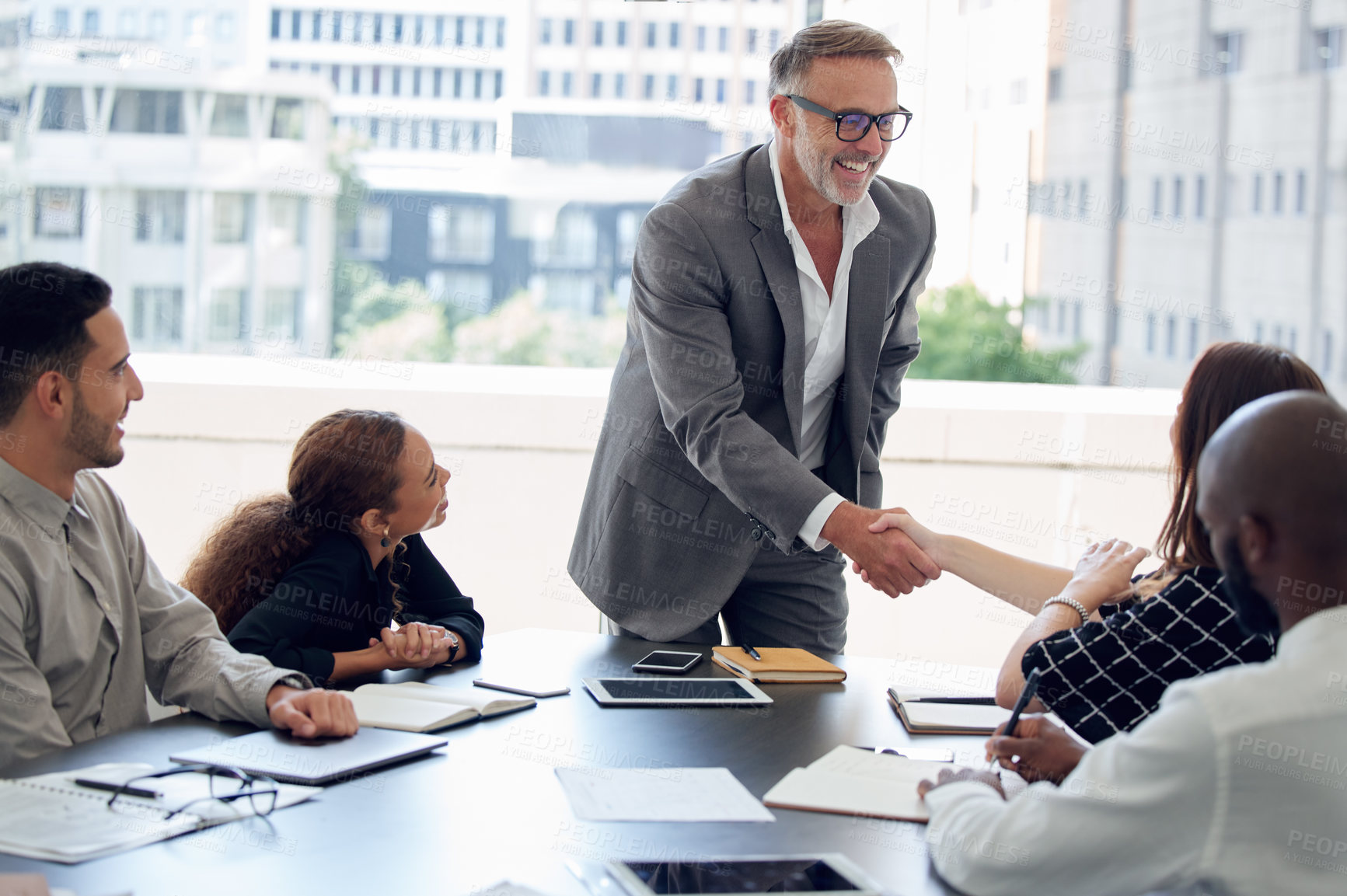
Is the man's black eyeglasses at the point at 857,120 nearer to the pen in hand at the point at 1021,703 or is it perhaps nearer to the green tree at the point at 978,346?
the pen in hand at the point at 1021,703

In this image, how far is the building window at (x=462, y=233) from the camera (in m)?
5.07

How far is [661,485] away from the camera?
7.30 ft

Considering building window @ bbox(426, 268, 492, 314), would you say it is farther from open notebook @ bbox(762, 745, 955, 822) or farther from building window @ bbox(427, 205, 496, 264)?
open notebook @ bbox(762, 745, 955, 822)

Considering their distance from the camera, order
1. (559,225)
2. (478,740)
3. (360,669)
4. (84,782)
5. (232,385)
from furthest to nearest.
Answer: (559,225)
(232,385)
(360,669)
(478,740)
(84,782)

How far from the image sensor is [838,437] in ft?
7.57

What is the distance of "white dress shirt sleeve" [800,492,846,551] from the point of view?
210 cm

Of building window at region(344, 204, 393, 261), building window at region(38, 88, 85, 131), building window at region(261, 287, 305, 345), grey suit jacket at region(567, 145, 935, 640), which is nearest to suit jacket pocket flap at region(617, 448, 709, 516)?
grey suit jacket at region(567, 145, 935, 640)

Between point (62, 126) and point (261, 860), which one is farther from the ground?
point (62, 126)

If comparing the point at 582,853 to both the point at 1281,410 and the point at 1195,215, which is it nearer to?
the point at 1281,410

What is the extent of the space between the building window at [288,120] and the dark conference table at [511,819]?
4051 mm

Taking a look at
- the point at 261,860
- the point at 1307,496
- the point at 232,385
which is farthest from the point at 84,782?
the point at 232,385

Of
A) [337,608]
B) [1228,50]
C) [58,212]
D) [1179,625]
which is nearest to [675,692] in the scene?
[337,608]

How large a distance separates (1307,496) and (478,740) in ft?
3.44

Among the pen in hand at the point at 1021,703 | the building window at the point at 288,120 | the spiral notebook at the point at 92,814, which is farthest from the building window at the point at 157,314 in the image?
the pen in hand at the point at 1021,703
